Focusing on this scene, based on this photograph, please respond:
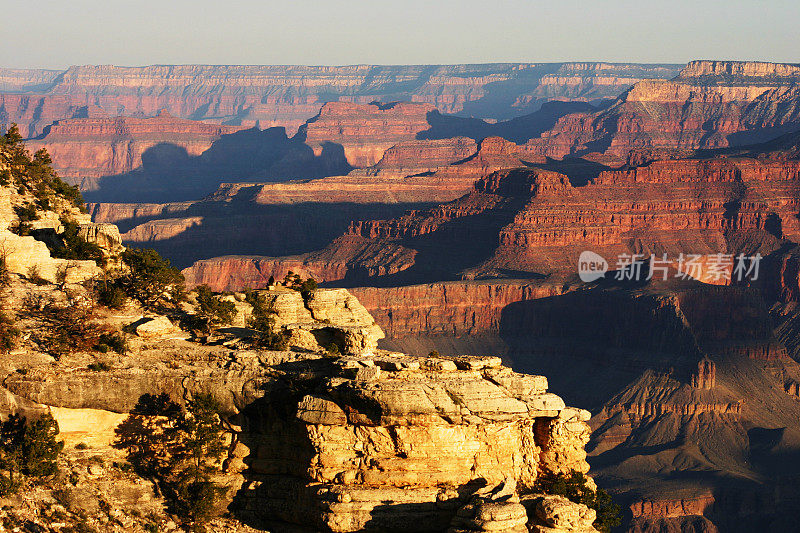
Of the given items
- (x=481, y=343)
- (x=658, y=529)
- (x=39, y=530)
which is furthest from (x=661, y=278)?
(x=39, y=530)

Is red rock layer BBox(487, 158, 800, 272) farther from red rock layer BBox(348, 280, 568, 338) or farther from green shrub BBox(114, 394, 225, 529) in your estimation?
green shrub BBox(114, 394, 225, 529)

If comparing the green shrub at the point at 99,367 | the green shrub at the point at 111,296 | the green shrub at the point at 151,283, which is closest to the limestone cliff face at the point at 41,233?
the green shrub at the point at 151,283

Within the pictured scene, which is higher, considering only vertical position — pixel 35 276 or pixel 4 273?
pixel 35 276

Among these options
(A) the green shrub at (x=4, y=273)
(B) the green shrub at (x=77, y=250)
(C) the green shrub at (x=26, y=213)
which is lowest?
(A) the green shrub at (x=4, y=273)

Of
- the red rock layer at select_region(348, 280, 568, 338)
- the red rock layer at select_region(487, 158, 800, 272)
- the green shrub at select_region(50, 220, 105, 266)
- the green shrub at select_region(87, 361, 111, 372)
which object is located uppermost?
the red rock layer at select_region(487, 158, 800, 272)

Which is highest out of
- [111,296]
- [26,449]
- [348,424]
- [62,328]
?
[111,296]

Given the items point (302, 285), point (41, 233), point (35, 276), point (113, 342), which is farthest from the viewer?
point (302, 285)

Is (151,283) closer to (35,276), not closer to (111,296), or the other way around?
(111,296)

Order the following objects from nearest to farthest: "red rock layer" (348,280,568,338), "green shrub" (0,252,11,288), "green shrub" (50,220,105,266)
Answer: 1. "green shrub" (0,252,11,288)
2. "green shrub" (50,220,105,266)
3. "red rock layer" (348,280,568,338)

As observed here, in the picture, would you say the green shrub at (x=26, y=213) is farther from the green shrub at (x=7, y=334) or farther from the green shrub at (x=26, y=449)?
the green shrub at (x=26, y=449)

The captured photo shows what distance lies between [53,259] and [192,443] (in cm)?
1198

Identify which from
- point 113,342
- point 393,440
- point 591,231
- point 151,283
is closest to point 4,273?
point 151,283

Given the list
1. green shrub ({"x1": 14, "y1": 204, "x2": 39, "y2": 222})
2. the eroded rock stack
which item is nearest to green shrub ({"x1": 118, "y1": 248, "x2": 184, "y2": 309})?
green shrub ({"x1": 14, "y1": 204, "x2": 39, "y2": 222})

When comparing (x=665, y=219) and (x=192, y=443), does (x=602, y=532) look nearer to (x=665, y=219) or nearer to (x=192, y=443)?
(x=192, y=443)
